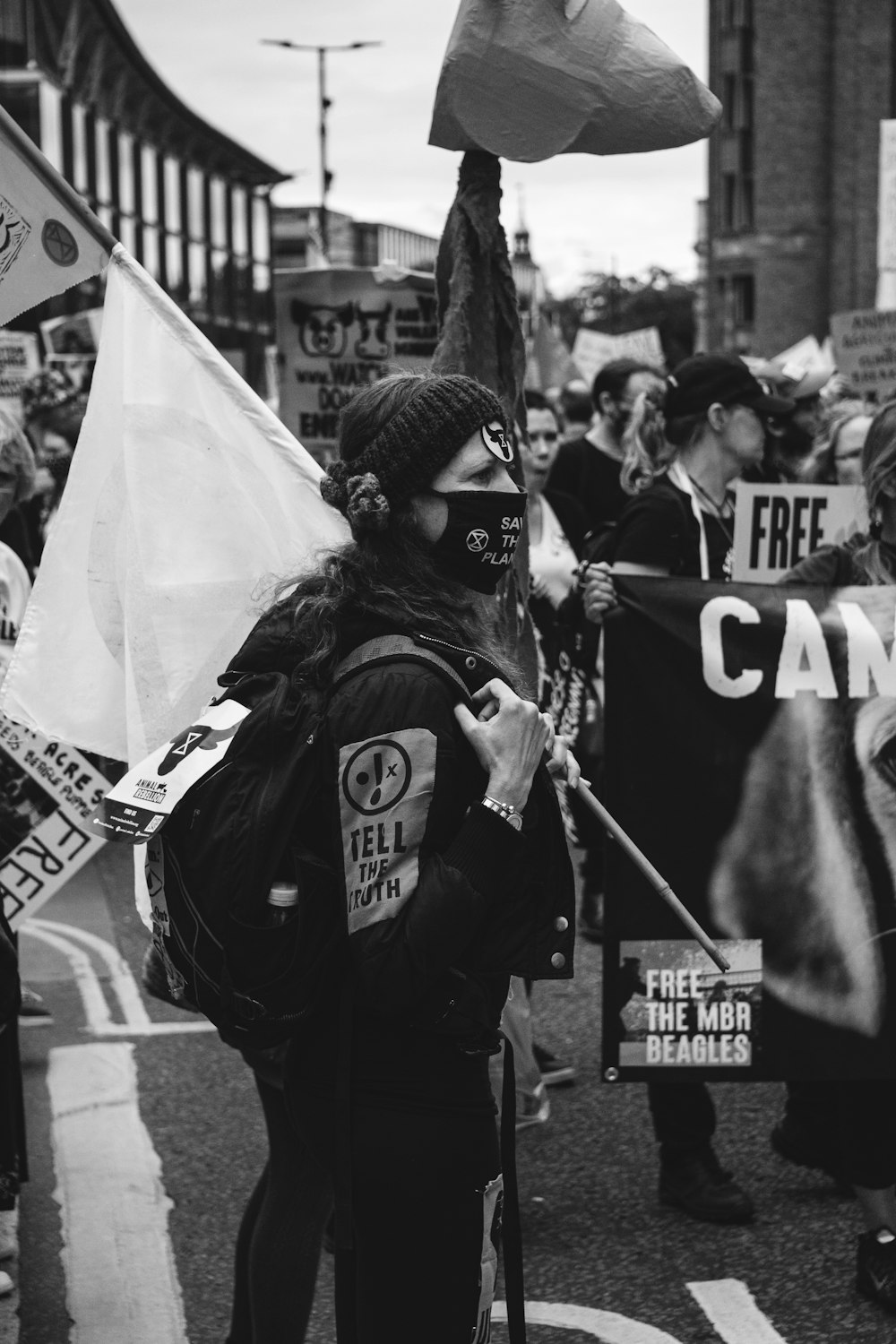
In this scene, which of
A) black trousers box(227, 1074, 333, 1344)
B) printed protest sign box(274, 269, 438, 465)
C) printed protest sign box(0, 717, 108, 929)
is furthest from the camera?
printed protest sign box(274, 269, 438, 465)

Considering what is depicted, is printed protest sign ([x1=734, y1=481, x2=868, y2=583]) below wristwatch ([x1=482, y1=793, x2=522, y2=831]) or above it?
above

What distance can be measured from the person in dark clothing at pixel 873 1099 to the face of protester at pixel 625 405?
409 cm

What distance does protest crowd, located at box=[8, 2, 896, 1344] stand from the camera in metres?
2.36

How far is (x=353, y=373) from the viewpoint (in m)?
7.77

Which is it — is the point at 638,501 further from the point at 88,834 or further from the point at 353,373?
the point at 353,373

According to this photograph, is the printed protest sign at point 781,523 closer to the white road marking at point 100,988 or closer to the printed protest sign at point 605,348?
the white road marking at point 100,988

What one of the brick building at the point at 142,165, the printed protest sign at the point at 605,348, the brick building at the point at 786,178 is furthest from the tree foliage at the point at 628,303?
the printed protest sign at the point at 605,348

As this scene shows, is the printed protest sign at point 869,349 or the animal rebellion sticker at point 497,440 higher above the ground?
the printed protest sign at point 869,349

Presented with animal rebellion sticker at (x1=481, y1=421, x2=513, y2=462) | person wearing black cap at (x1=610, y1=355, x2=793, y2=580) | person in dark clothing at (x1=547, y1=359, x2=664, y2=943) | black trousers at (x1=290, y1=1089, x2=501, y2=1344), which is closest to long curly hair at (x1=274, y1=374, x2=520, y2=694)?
animal rebellion sticker at (x1=481, y1=421, x2=513, y2=462)

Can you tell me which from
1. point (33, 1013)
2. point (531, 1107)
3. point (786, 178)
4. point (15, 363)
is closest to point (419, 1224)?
point (531, 1107)

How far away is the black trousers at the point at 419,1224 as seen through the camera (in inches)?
93.0

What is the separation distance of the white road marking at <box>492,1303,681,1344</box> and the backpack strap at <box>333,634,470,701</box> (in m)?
1.77

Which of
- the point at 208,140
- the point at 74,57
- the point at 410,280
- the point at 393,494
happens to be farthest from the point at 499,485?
the point at 208,140

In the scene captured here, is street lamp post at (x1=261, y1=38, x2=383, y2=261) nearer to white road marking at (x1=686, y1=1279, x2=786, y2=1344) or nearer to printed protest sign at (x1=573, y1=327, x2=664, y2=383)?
printed protest sign at (x1=573, y1=327, x2=664, y2=383)
